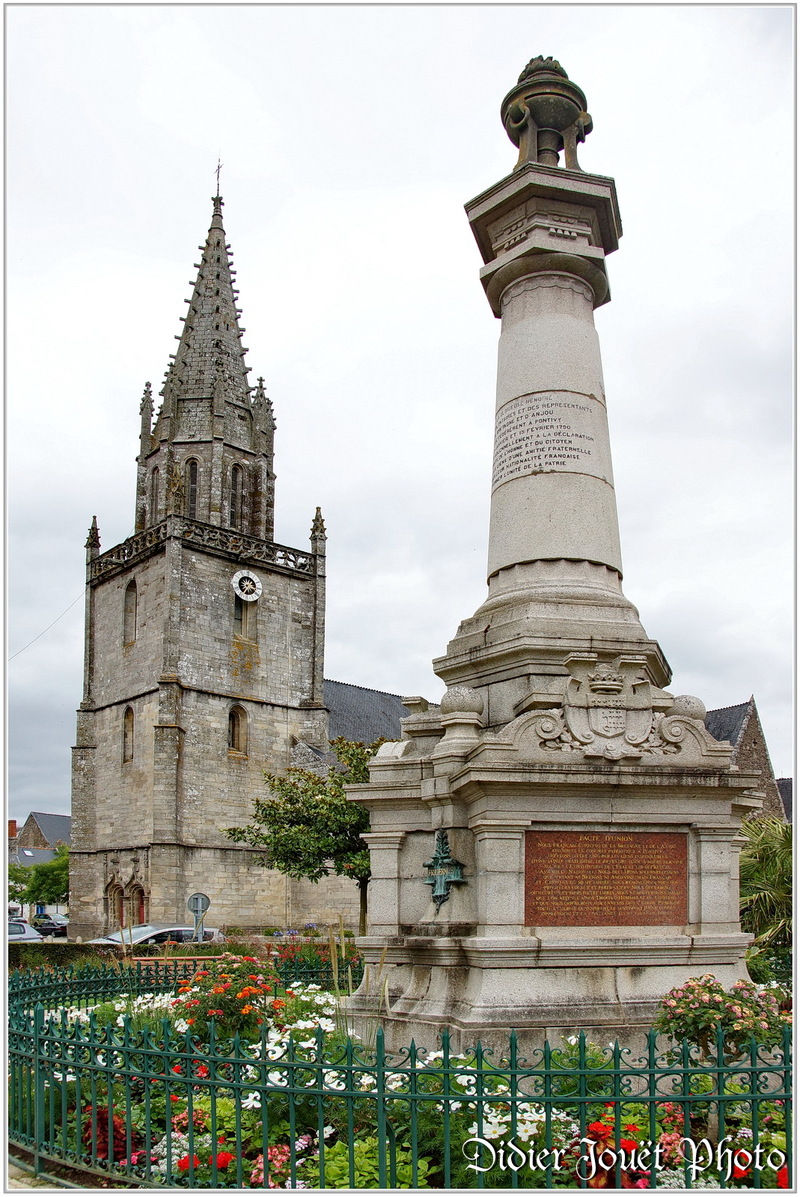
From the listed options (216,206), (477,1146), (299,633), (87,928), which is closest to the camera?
(477,1146)

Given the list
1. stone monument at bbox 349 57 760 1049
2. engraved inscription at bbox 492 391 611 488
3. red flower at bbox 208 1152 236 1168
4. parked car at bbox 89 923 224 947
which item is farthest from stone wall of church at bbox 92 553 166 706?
red flower at bbox 208 1152 236 1168

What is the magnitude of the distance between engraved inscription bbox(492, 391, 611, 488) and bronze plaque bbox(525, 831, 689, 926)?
3412 millimetres

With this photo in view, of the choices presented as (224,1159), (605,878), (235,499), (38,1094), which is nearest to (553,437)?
(605,878)

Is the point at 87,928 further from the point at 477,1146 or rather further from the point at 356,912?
the point at 477,1146

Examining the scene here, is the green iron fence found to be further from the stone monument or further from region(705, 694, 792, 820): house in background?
region(705, 694, 792, 820): house in background

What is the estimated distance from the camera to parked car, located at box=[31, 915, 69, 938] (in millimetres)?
59662

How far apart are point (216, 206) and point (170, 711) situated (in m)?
28.0

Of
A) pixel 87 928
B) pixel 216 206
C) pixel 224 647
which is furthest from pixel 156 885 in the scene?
pixel 216 206

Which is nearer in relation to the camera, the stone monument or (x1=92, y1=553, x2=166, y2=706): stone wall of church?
the stone monument

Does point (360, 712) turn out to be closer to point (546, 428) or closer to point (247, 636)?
point (247, 636)

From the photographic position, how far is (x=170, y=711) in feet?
139

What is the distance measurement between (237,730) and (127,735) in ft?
15.2

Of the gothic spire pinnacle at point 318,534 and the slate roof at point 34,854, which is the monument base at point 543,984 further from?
the slate roof at point 34,854

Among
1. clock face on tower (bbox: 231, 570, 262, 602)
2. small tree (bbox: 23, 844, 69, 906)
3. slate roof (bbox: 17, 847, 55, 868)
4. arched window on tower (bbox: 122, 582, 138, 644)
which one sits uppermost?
clock face on tower (bbox: 231, 570, 262, 602)
